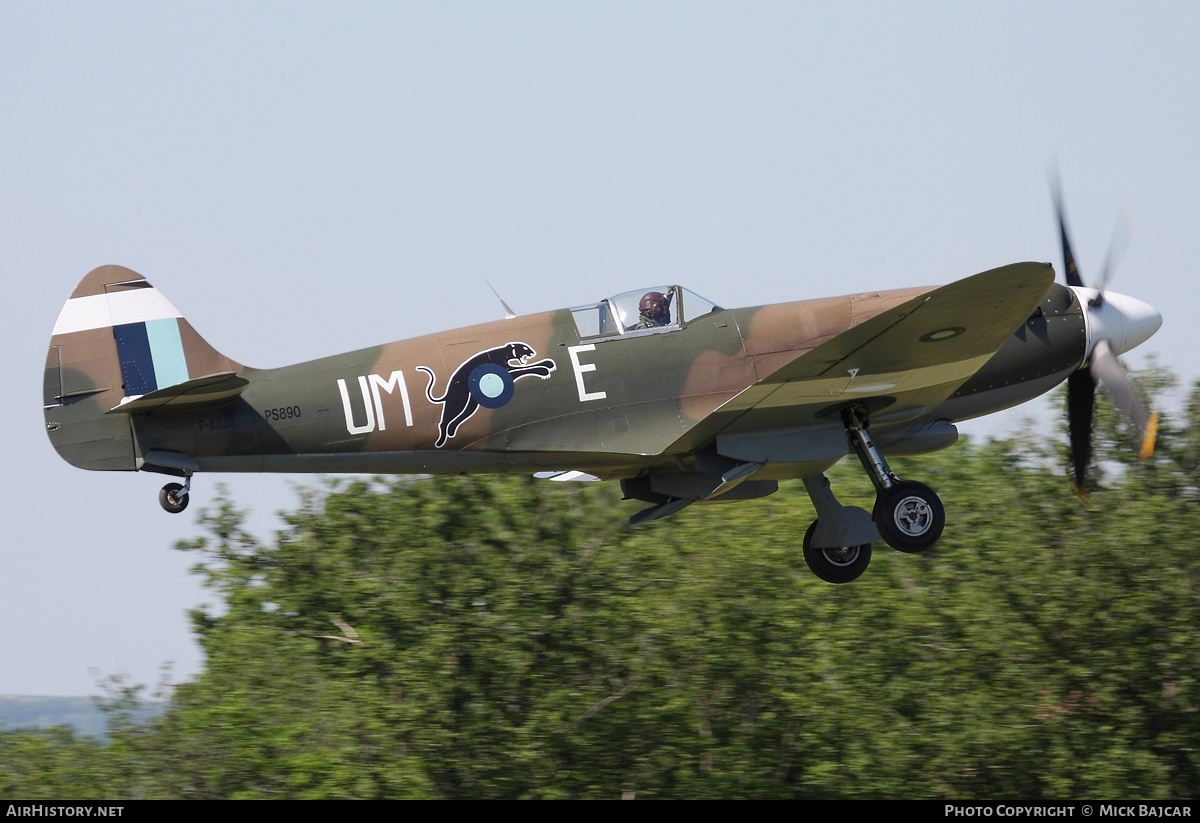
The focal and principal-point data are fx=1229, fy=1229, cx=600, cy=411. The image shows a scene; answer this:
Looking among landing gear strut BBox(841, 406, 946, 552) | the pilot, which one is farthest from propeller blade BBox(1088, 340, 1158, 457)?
the pilot

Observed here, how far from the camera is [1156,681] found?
18.1 meters

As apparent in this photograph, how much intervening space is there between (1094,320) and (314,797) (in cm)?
1183

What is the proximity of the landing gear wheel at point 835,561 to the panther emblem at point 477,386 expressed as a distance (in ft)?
9.86

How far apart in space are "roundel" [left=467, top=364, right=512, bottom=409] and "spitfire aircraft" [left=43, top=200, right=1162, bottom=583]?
11 mm

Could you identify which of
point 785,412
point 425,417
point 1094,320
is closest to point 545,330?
point 425,417

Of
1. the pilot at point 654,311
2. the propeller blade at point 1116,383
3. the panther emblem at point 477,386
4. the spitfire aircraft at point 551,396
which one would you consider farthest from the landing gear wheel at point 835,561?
the panther emblem at point 477,386

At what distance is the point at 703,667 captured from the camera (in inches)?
731

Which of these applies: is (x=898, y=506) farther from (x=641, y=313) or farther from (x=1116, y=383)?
(x=641, y=313)

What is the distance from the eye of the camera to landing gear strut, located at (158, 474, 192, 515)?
30.4ft

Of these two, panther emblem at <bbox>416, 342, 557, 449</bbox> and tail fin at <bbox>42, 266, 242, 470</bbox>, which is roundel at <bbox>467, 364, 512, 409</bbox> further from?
tail fin at <bbox>42, 266, 242, 470</bbox>

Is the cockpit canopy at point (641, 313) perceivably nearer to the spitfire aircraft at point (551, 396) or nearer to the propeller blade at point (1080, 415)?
the spitfire aircraft at point (551, 396)

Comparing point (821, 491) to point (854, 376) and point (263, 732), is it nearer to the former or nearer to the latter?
point (854, 376)

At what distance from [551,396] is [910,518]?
300cm

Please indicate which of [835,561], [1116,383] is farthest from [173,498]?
[1116,383]
